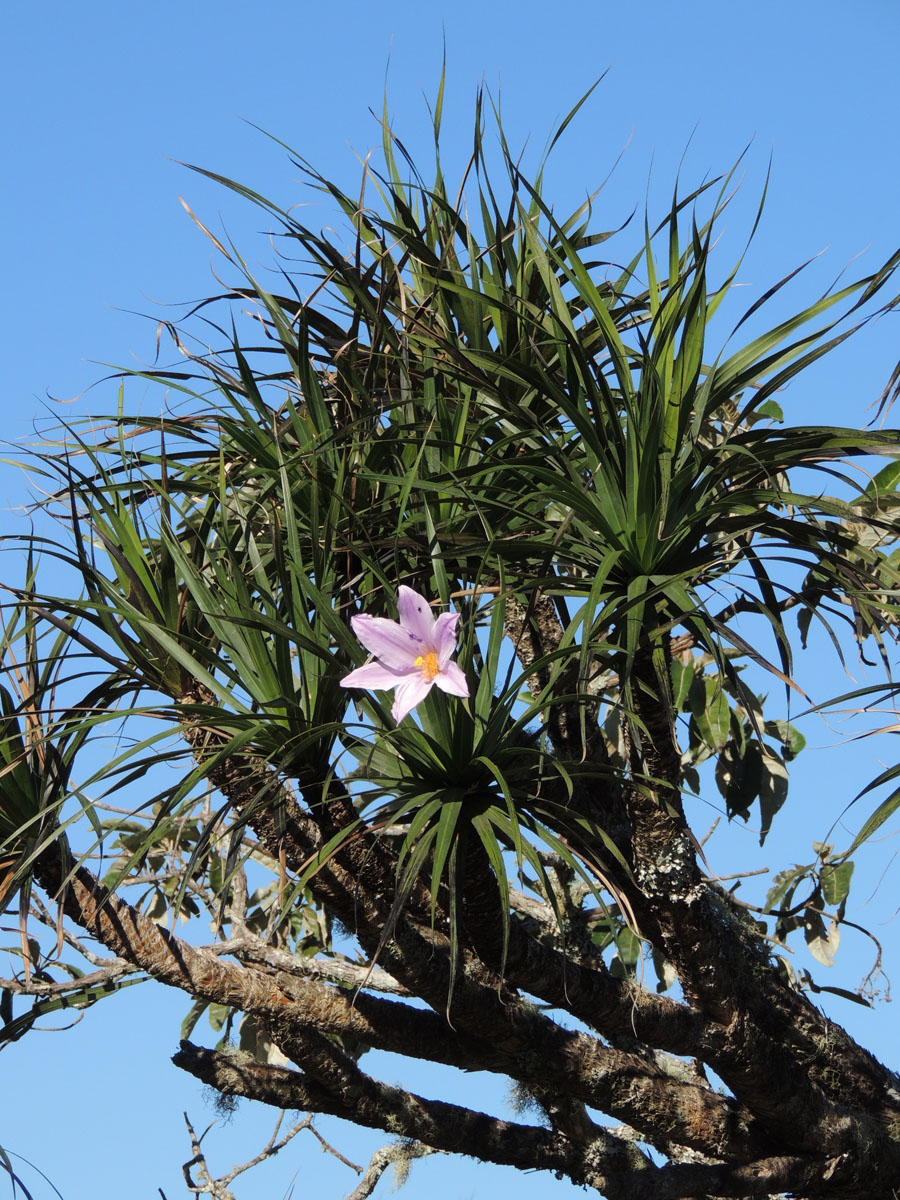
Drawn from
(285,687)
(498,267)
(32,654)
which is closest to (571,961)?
(285,687)

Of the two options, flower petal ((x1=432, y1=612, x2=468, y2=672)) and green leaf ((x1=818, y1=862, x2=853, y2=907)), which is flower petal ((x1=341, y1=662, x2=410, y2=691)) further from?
green leaf ((x1=818, y1=862, x2=853, y2=907))

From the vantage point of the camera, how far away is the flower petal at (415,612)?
8.29 feet

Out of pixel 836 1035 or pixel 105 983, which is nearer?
pixel 105 983

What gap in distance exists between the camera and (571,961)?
333 cm

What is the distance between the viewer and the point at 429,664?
101 inches

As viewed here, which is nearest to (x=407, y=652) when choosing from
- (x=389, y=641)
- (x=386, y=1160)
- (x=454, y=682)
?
(x=389, y=641)

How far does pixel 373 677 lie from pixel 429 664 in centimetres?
12

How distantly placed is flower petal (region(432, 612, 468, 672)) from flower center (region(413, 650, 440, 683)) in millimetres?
16

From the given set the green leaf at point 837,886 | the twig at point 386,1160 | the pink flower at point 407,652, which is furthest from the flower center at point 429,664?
the green leaf at point 837,886

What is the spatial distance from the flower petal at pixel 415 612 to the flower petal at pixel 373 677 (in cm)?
10

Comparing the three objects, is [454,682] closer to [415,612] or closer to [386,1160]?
[415,612]

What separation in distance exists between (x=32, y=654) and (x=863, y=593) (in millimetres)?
2180

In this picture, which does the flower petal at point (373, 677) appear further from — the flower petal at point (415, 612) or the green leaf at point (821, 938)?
the green leaf at point (821, 938)

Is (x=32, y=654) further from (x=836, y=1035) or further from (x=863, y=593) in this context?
(x=836, y=1035)
